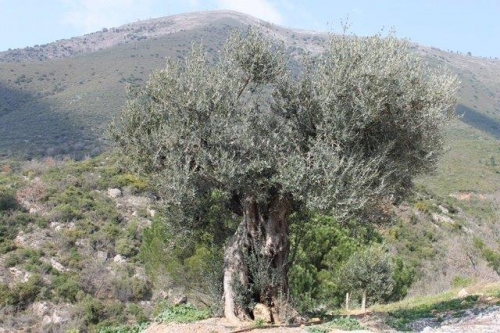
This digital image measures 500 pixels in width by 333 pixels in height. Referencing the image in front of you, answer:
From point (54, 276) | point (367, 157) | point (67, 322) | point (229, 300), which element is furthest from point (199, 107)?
point (54, 276)

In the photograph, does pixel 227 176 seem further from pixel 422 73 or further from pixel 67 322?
pixel 67 322

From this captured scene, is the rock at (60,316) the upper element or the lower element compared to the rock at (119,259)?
upper

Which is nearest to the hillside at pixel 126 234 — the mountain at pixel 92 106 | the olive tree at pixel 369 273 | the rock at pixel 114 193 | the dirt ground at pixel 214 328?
the rock at pixel 114 193

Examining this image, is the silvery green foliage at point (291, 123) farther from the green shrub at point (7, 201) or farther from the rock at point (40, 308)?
the green shrub at point (7, 201)

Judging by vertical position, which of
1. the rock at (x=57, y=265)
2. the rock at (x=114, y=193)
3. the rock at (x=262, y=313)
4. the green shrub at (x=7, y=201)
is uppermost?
the rock at (x=262, y=313)

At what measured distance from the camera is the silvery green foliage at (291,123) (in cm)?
966

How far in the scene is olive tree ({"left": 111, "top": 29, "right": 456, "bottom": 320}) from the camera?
9.69m

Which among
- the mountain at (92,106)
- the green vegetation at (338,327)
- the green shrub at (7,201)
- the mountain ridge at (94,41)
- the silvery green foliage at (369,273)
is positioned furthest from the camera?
the mountain ridge at (94,41)

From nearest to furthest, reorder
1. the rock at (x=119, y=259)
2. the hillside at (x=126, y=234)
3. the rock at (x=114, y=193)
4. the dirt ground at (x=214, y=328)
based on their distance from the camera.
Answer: the dirt ground at (x=214, y=328) → the hillside at (x=126, y=234) → the rock at (x=119, y=259) → the rock at (x=114, y=193)

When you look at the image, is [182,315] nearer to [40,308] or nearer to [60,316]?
[60,316]

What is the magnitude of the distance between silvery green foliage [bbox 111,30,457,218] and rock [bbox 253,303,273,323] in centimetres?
274

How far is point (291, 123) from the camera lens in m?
10.7

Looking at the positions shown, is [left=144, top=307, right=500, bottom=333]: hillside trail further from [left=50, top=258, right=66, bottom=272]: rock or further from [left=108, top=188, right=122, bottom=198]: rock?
[left=108, top=188, right=122, bottom=198]: rock

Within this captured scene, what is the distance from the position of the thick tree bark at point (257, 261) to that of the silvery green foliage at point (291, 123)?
2.92ft
